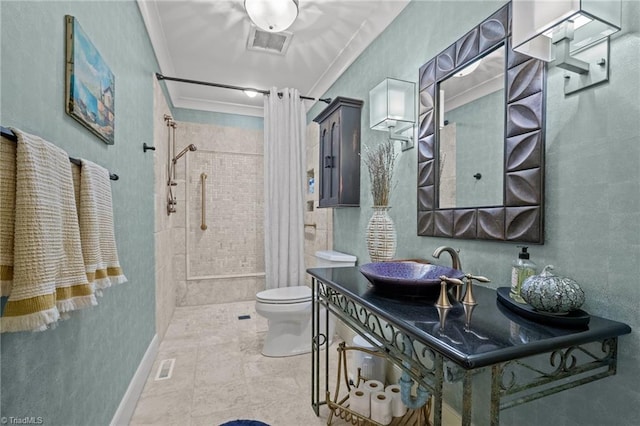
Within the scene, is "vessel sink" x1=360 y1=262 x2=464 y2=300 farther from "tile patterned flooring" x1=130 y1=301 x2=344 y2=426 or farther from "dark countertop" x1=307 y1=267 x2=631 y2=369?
"tile patterned flooring" x1=130 y1=301 x2=344 y2=426

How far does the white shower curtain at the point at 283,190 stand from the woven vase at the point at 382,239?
3.85ft

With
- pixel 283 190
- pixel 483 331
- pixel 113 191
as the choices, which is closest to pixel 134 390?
pixel 113 191

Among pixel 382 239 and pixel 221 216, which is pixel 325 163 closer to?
pixel 382 239

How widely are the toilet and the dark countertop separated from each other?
4.33ft

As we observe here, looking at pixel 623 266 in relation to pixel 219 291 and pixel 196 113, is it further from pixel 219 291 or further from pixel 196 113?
pixel 196 113

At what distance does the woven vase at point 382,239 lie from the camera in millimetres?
1729

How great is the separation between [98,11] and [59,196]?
99cm

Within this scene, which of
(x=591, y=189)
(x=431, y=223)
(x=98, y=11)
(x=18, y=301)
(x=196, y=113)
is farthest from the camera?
(x=196, y=113)

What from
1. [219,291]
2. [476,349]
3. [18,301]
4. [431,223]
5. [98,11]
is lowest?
[219,291]

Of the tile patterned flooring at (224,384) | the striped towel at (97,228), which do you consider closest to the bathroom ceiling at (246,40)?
the striped towel at (97,228)

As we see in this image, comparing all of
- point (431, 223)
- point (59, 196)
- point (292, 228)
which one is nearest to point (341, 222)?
point (292, 228)

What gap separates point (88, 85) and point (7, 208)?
0.73 m

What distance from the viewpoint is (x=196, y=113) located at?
12.2ft

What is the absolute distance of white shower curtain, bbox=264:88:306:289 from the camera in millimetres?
2779
